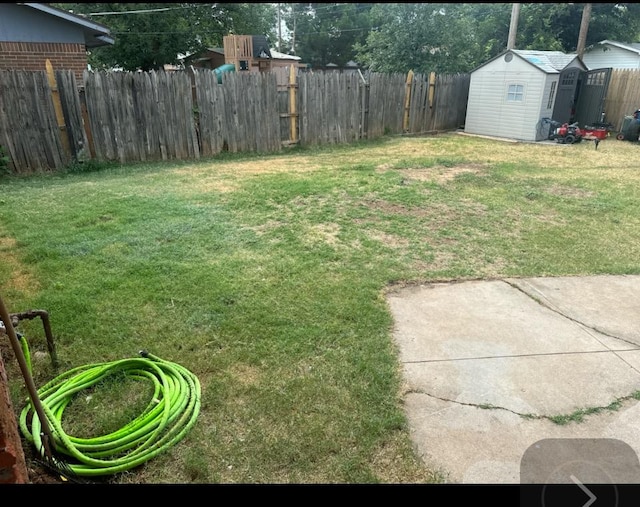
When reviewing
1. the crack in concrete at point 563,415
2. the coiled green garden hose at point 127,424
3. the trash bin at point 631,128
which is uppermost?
the trash bin at point 631,128

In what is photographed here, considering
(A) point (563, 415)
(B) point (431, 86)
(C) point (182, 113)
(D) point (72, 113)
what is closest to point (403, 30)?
(B) point (431, 86)

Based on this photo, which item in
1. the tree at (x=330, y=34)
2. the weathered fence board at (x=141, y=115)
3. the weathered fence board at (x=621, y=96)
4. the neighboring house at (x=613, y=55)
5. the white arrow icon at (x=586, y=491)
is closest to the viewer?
the white arrow icon at (x=586, y=491)

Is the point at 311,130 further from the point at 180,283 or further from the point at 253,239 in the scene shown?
the point at 180,283

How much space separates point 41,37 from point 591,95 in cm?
1426

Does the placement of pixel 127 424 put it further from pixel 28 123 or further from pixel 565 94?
pixel 565 94

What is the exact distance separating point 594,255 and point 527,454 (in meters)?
3.13

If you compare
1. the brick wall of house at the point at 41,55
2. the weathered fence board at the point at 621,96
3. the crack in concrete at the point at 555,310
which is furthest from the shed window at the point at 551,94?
the brick wall of house at the point at 41,55

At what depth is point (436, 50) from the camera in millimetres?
18469

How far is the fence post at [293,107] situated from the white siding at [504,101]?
244 inches

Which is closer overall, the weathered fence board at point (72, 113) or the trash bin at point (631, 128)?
the weathered fence board at point (72, 113)

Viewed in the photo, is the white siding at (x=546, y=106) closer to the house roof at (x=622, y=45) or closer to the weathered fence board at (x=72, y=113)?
the weathered fence board at (x=72, y=113)

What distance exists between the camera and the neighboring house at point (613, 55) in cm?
2120

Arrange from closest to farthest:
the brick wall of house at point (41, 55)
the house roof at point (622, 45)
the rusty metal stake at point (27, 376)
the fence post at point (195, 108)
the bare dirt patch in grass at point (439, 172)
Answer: the rusty metal stake at point (27, 376), the bare dirt patch in grass at point (439, 172), the fence post at point (195, 108), the brick wall of house at point (41, 55), the house roof at point (622, 45)

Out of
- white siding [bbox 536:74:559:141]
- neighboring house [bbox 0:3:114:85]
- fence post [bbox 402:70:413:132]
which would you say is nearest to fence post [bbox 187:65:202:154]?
neighboring house [bbox 0:3:114:85]
